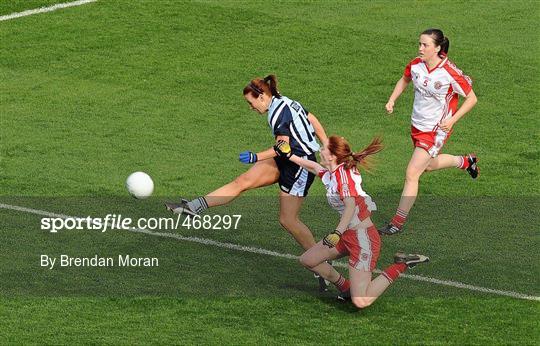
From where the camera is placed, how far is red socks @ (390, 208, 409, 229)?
17812 mm

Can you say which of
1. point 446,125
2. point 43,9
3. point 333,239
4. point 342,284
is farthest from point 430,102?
point 43,9

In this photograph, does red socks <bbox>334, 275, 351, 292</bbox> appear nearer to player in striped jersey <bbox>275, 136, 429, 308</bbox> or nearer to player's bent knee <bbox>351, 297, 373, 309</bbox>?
player in striped jersey <bbox>275, 136, 429, 308</bbox>

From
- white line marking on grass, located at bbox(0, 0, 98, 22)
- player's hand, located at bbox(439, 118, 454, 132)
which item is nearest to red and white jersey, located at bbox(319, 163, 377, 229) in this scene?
player's hand, located at bbox(439, 118, 454, 132)

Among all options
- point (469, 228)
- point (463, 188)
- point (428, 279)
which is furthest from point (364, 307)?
point (463, 188)

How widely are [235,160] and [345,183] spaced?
601 centimetres

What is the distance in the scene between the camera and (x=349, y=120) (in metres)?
22.3

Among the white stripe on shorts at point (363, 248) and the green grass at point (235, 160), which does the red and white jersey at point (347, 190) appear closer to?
the white stripe on shorts at point (363, 248)

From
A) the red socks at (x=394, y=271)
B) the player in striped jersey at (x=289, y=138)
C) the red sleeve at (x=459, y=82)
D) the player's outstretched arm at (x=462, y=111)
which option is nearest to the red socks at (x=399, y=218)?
the player's outstretched arm at (x=462, y=111)

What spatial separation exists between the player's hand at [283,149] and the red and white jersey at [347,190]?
0.66m

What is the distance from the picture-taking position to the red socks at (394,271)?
15.1 meters

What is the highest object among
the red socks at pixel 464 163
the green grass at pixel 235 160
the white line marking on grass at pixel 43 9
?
the white line marking on grass at pixel 43 9

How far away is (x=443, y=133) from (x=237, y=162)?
3.93 meters

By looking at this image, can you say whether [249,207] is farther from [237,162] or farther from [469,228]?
[469,228]

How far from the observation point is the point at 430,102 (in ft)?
58.2
